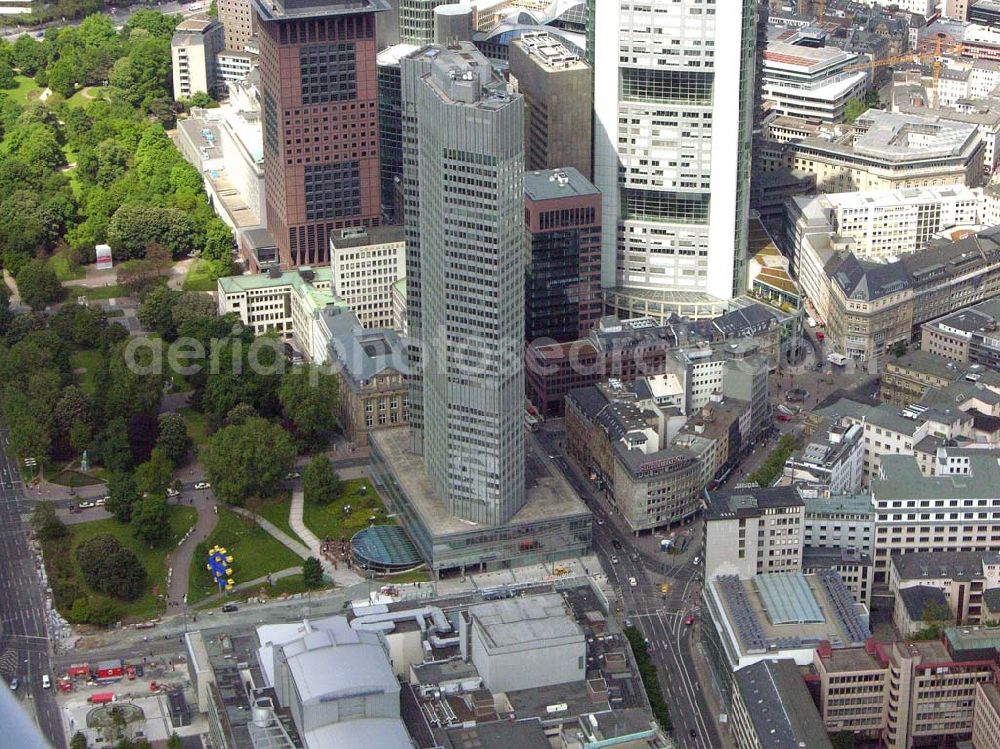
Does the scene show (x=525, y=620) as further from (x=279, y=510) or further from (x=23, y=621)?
(x=23, y=621)

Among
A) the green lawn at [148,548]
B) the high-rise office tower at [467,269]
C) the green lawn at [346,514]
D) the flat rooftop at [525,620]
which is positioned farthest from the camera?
the green lawn at [346,514]

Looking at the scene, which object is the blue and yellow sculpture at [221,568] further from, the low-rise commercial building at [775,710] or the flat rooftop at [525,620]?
the low-rise commercial building at [775,710]

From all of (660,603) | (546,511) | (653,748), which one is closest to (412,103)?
(546,511)

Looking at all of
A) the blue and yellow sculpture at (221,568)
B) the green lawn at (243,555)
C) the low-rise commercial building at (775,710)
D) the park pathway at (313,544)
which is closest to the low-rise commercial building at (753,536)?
the low-rise commercial building at (775,710)

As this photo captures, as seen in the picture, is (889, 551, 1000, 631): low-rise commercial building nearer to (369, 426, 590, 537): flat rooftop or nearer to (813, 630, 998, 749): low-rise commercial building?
(813, 630, 998, 749): low-rise commercial building

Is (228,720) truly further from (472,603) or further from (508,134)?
(508,134)

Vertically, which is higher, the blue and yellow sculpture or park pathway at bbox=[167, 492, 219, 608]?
the blue and yellow sculpture

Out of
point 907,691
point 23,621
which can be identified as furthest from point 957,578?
point 23,621

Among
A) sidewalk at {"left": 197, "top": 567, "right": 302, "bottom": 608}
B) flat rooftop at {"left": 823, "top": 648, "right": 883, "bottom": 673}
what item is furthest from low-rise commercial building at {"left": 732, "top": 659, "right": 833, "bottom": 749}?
sidewalk at {"left": 197, "top": 567, "right": 302, "bottom": 608}
